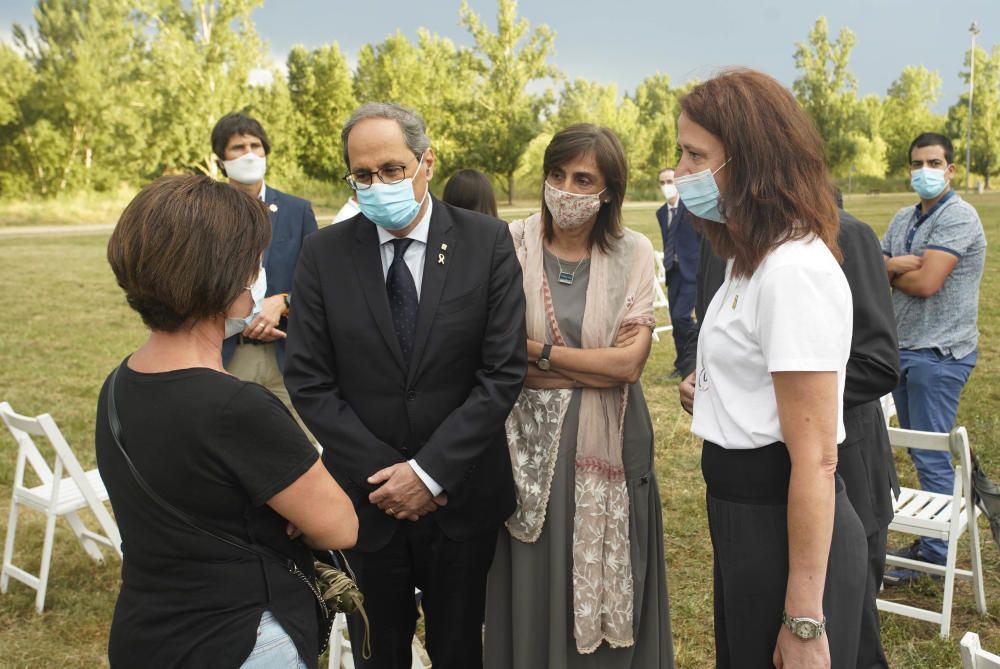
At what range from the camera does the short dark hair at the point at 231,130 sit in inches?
187

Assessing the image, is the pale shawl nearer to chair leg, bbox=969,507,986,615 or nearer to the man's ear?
the man's ear

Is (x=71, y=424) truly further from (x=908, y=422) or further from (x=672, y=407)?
(x=908, y=422)

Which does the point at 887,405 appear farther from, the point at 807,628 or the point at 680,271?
the point at 807,628

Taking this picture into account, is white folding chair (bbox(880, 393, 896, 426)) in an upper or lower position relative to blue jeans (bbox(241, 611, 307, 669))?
lower

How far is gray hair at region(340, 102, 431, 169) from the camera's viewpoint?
→ 9.67ft

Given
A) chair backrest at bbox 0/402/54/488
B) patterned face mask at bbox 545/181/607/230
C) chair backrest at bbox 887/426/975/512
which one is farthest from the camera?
chair backrest at bbox 0/402/54/488

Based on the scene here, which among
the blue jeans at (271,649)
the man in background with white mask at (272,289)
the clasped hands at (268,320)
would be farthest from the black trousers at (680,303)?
the blue jeans at (271,649)

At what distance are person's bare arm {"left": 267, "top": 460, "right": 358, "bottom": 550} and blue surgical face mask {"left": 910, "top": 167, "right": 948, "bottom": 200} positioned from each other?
4078 millimetres

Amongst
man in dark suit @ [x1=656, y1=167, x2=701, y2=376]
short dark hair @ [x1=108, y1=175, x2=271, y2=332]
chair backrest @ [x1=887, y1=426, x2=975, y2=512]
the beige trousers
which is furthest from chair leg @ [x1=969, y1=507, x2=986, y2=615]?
man in dark suit @ [x1=656, y1=167, x2=701, y2=376]

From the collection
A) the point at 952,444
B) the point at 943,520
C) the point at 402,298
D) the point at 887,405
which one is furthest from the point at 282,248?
the point at 887,405

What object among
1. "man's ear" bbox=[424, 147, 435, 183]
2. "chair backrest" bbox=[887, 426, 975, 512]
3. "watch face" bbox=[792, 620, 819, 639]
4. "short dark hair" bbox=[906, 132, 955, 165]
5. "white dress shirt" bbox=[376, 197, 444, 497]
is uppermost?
"short dark hair" bbox=[906, 132, 955, 165]

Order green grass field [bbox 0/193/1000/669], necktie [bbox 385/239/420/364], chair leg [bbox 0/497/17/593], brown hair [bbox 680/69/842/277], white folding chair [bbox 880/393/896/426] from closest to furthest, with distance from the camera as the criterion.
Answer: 1. brown hair [bbox 680/69/842/277]
2. necktie [bbox 385/239/420/364]
3. green grass field [bbox 0/193/1000/669]
4. chair leg [bbox 0/497/17/593]
5. white folding chair [bbox 880/393/896/426]

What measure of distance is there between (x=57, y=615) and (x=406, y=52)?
5130 centimetres

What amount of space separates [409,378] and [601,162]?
1.13 m
